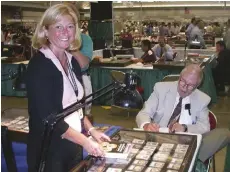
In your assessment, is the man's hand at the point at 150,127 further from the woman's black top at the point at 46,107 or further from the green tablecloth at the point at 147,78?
the green tablecloth at the point at 147,78

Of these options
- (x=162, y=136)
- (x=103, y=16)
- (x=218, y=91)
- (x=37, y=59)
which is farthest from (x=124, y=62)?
(x=37, y=59)

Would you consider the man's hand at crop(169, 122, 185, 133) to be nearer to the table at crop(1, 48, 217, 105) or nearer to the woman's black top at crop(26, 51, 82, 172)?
the woman's black top at crop(26, 51, 82, 172)

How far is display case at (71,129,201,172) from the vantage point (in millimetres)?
1526

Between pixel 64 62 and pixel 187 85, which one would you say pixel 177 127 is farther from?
pixel 64 62

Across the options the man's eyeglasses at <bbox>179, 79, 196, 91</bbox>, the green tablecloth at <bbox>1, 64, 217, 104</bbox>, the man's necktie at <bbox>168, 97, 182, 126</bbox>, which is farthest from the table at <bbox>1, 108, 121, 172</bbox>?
the green tablecloth at <bbox>1, 64, 217, 104</bbox>

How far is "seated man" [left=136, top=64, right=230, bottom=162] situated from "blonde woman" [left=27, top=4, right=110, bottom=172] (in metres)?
0.83

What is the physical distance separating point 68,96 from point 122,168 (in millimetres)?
387

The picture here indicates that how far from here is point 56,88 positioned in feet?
4.91

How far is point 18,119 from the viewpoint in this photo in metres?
2.64

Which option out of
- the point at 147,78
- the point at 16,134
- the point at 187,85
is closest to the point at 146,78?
the point at 147,78

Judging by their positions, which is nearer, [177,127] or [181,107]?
[177,127]

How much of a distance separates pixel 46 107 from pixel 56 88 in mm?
116

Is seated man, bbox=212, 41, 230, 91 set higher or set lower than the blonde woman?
lower

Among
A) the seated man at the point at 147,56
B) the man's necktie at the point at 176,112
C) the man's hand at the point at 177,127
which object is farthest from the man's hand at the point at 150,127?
the seated man at the point at 147,56
